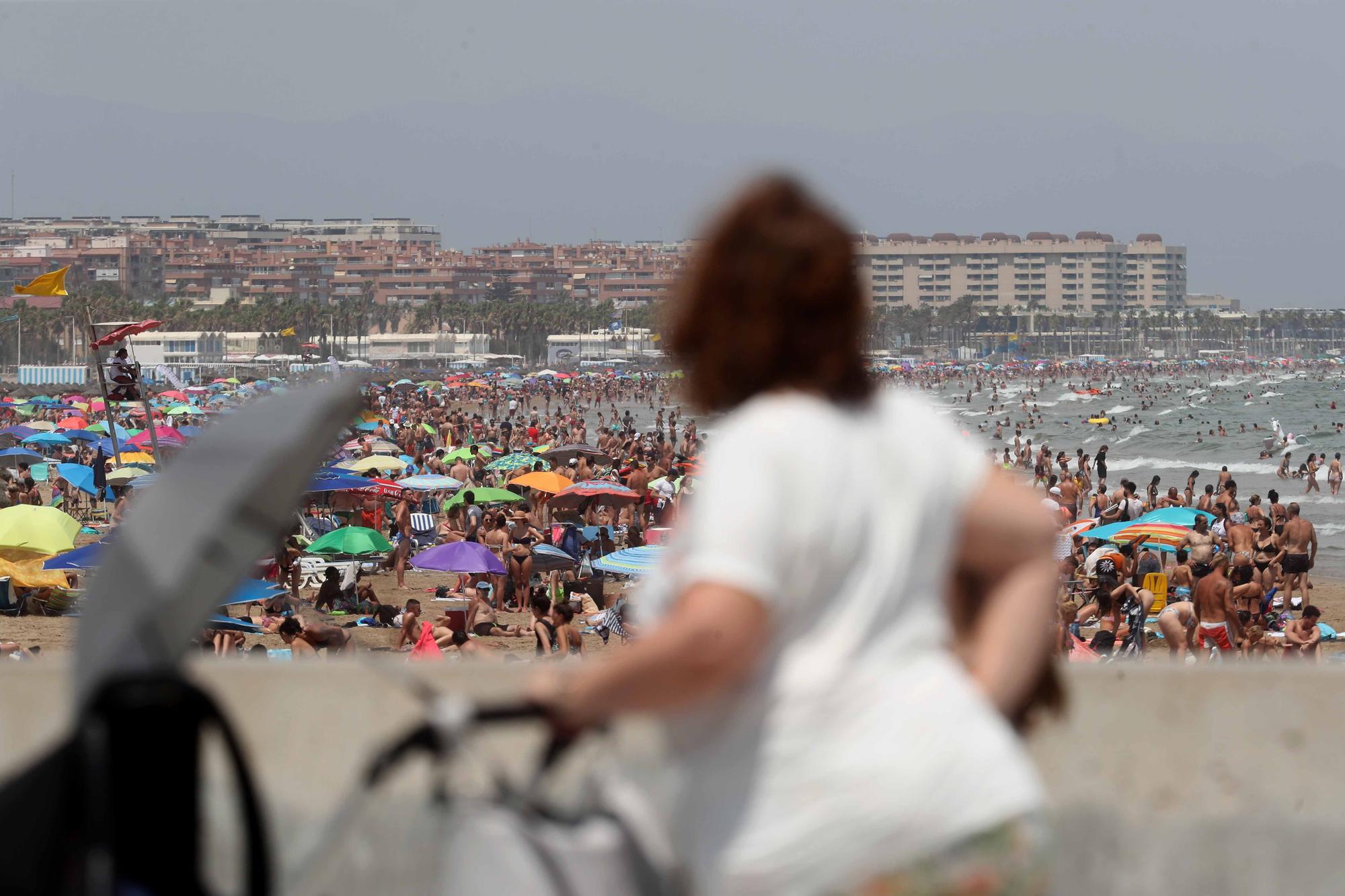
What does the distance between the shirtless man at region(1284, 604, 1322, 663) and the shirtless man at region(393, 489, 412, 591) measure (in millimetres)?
9570

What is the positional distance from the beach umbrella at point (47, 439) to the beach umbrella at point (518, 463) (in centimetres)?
894

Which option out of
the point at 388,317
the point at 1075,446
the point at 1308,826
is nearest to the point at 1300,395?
the point at 1075,446

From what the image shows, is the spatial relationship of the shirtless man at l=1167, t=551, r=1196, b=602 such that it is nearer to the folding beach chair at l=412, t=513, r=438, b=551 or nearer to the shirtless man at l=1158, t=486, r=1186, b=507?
the shirtless man at l=1158, t=486, r=1186, b=507

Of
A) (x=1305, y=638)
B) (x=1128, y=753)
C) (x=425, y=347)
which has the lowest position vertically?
(x=1305, y=638)

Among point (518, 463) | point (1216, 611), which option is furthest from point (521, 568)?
point (518, 463)

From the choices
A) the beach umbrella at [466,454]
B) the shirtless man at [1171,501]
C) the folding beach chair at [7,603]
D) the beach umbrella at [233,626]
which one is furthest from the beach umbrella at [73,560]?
the shirtless man at [1171,501]

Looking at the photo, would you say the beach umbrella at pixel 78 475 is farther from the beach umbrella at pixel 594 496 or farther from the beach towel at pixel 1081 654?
the beach towel at pixel 1081 654

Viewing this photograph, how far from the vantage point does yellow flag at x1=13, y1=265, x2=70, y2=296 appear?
20.6 meters

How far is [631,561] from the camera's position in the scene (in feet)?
46.3

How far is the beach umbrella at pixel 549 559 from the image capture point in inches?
653

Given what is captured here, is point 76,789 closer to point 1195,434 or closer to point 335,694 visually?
point 335,694

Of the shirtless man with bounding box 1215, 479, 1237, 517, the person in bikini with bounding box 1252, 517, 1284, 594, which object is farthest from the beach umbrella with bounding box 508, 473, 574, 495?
the shirtless man with bounding box 1215, 479, 1237, 517

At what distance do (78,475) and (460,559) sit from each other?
387 inches

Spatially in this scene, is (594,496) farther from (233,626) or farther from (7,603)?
(233,626)
